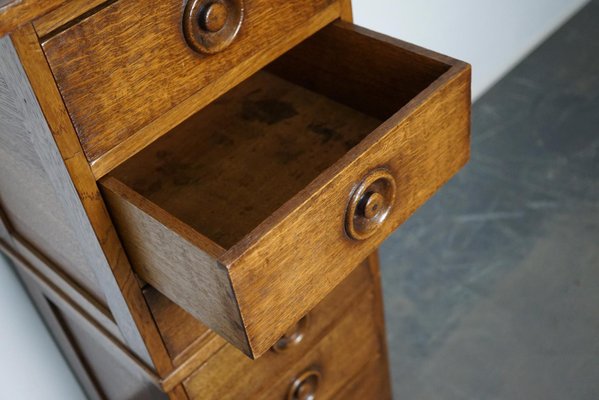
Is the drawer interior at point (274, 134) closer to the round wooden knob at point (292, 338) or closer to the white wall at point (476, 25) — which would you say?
the round wooden knob at point (292, 338)

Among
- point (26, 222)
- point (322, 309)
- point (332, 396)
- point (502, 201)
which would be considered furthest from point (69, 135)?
point (502, 201)

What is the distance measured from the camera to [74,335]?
1013mm

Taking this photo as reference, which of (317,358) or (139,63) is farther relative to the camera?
(317,358)

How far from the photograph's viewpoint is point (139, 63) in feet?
1.99

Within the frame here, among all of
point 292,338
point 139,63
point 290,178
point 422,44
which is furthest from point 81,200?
point 422,44

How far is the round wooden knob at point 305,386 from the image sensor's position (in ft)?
3.13

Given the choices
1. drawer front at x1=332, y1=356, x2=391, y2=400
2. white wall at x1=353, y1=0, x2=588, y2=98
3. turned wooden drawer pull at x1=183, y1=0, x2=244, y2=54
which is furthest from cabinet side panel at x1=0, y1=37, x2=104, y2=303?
white wall at x1=353, y1=0, x2=588, y2=98

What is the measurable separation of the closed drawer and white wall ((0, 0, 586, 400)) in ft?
1.10

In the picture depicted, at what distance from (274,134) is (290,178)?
0.07 metres

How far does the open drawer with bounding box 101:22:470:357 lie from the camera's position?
0.60 meters

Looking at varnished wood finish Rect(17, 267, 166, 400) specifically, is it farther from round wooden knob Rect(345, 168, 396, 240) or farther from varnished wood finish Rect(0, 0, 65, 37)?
varnished wood finish Rect(0, 0, 65, 37)

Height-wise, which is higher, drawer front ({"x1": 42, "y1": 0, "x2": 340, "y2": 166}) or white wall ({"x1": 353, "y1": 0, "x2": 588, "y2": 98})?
drawer front ({"x1": 42, "y1": 0, "x2": 340, "y2": 166})

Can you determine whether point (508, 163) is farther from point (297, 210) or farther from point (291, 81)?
point (297, 210)

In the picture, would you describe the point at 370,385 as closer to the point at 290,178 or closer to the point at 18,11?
the point at 290,178
